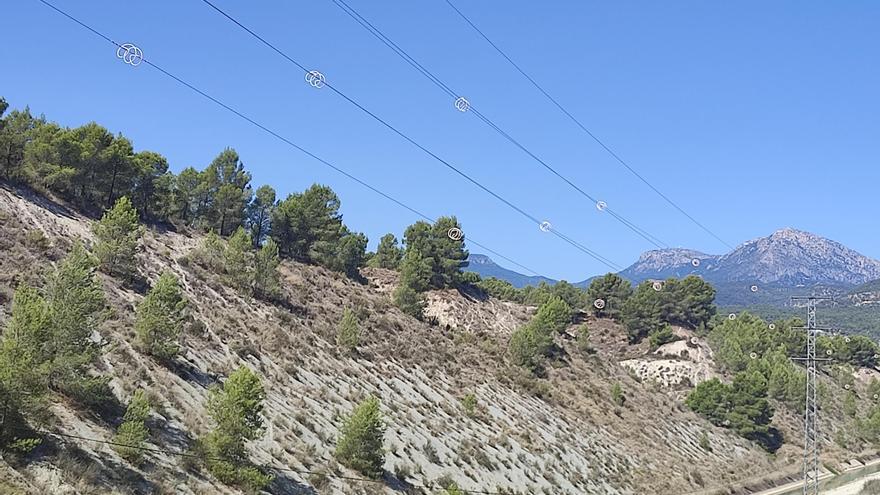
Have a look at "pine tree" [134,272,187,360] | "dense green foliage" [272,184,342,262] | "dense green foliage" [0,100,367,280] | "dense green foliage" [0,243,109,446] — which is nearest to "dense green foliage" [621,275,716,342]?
"dense green foliage" [0,100,367,280]

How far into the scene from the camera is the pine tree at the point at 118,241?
39344mm

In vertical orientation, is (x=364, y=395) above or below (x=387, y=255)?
below

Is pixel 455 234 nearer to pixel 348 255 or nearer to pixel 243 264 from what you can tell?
pixel 348 255

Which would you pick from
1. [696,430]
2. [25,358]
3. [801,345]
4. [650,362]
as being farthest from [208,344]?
[801,345]

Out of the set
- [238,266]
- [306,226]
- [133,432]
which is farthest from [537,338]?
[133,432]

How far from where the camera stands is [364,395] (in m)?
42.6

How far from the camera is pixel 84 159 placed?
51.1m

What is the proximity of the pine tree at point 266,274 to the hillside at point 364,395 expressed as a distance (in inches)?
60.2

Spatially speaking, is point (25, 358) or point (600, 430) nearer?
point (25, 358)

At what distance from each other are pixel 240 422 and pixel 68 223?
85.2 ft

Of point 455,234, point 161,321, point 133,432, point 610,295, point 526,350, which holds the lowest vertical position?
point 133,432

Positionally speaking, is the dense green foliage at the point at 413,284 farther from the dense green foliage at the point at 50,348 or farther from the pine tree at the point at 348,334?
the dense green foliage at the point at 50,348

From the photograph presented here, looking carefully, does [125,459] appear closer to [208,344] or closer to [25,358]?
[25,358]

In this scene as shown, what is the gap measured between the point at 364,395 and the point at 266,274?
13.0m
